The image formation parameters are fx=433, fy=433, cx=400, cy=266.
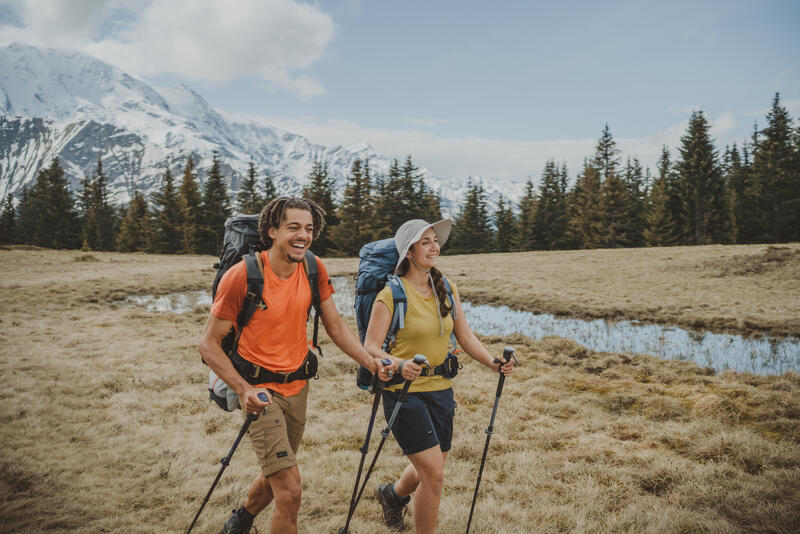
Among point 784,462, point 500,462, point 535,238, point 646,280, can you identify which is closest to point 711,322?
point 646,280

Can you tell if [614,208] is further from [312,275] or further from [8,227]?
[8,227]

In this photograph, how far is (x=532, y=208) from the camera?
56938mm

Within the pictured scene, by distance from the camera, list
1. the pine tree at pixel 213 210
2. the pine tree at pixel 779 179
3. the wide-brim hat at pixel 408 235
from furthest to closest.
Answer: the pine tree at pixel 213 210
the pine tree at pixel 779 179
the wide-brim hat at pixel 408 235

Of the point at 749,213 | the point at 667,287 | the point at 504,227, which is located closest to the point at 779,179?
the point at 749,213

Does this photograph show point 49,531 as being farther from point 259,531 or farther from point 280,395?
point 280,395

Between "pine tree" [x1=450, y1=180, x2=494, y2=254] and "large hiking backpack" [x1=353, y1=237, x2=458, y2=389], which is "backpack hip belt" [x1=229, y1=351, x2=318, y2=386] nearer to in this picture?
"large hiking backpack" [x1=353, y1=237, x2=458, y2=389]

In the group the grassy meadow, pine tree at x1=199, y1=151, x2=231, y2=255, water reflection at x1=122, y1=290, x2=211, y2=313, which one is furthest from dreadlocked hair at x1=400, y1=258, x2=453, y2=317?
pine tree at x1=199, y1=151, x2=231, y2=255

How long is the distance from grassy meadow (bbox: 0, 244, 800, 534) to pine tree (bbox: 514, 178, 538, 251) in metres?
43.2

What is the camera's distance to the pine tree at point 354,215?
50906 millimetres

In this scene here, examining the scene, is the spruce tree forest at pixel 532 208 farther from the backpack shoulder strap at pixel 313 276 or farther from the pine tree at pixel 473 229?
the backpack shoulder strap at pixel 313 276

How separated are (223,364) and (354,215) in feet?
161

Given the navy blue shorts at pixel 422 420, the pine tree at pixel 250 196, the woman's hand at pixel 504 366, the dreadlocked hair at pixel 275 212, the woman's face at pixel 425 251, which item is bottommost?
the navy blue shorts at pixel 422 420

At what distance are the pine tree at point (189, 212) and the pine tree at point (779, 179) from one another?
62.7 meters

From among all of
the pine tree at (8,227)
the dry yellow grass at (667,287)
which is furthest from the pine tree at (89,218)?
the dry yellow grass at (667,287)
